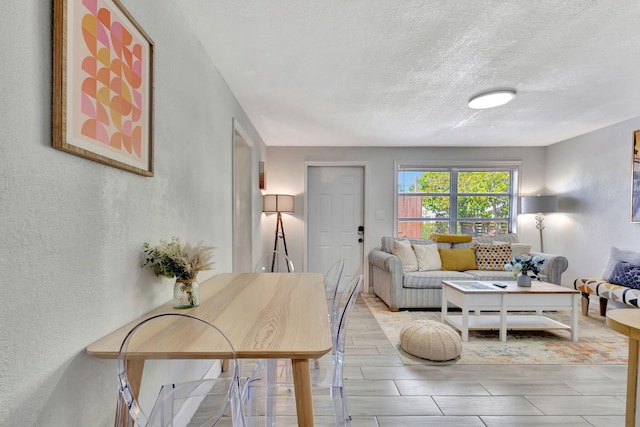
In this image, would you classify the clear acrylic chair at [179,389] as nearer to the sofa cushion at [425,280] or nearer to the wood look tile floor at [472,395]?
the wood look tile floor at [472,395]

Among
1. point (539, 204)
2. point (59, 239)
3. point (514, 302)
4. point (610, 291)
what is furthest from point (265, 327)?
point (539, 204)

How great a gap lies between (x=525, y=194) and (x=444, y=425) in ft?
14.7

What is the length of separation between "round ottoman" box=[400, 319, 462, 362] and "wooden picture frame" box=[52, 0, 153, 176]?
7.51 ft

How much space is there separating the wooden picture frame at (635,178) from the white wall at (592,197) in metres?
0.06

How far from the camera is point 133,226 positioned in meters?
1.36

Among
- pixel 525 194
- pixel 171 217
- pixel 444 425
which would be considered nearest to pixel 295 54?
pixel 171 217

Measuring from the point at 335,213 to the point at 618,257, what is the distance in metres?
3.45

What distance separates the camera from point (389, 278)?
4152 mm

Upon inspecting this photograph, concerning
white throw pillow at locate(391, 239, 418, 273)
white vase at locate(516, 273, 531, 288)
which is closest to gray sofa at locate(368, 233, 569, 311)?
white throw pillow at locate(391, 239, 418, 273)

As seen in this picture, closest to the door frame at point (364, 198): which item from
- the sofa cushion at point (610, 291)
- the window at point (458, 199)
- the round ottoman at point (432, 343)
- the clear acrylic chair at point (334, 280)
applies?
the window at point (458, 199)

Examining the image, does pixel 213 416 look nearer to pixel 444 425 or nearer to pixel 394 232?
pixel 444 425

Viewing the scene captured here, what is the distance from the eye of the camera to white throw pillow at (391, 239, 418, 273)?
433 centimetres

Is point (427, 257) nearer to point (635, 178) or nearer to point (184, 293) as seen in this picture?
point (635, 178)

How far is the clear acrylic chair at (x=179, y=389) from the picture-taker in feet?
2.85
